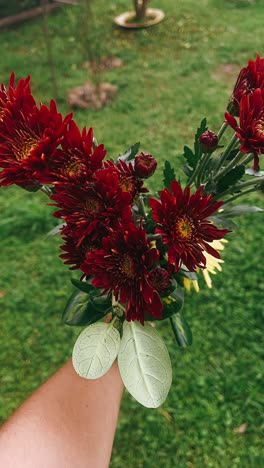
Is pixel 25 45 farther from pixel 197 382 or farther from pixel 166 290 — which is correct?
pixel 166 290

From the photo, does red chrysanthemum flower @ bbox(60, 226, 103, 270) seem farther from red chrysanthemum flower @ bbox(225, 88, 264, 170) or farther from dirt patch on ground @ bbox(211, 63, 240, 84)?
dirt patch on ground @ bbox(211, 63, 240, 84)

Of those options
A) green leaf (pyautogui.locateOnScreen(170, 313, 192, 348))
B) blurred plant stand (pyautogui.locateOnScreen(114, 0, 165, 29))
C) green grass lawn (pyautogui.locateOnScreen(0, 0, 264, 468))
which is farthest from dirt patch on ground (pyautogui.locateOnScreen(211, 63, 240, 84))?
green leaf (pyautogui.locateOnScreen(170, 313, 192, 348))

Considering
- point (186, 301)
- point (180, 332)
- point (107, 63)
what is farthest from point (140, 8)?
point (180, 332)

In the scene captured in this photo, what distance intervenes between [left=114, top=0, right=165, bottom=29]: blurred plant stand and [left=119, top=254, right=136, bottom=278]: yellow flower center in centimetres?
441

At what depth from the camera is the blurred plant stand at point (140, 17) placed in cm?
455

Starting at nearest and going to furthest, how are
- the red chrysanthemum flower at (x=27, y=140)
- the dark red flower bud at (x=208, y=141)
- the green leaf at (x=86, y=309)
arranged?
the red chrysanthemum flower at (x=27, y=140), the dark red flower bud at (x=208, y=141), the green leaf at (x=86, y=309)

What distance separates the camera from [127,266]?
653 mm

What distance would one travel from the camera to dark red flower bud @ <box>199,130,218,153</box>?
71cm

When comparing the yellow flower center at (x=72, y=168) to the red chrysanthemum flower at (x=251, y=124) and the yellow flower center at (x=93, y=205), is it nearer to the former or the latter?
the yellow flower center at (x=93, y=205)

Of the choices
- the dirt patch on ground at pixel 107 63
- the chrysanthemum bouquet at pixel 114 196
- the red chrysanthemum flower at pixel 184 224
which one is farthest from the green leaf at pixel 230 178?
the dirt patch on ground at pixel 107 63

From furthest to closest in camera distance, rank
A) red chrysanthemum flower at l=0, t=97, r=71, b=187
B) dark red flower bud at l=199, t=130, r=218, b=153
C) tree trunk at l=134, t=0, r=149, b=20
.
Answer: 1. tree trunk at l=134, t=0, r=149, b=20
2. dark red flower bud at l=199, t=130, r=218, b=153
3. red chrysanthemum flower at l=0, t=97, r=71, b=187

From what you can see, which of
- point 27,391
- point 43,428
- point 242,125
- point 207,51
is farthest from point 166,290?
point 207,51

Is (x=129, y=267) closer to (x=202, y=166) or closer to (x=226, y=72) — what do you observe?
(x=202, y=166)

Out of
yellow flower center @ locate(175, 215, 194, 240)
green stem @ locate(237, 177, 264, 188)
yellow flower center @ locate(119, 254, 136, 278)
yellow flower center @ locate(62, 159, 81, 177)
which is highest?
yellow flower center @ locate(62, 159, 81, 177)
